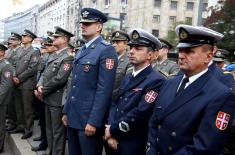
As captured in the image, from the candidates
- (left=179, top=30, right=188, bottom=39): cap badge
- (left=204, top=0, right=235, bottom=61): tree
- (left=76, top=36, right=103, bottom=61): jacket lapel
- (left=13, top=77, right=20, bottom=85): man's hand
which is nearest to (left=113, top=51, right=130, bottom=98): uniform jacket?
(left=76, top=36, right=103, bottom=61): jacket lapel

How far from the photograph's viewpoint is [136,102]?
333cm

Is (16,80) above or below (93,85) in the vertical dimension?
below

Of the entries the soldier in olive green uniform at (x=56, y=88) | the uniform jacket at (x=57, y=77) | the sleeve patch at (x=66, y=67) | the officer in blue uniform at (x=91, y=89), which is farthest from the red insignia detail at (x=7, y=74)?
the officer in blue uniform at (x=91, y=89)

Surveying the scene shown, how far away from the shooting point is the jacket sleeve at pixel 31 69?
640cm

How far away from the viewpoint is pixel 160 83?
3.31 m

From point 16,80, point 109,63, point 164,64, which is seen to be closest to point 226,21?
point 164,64

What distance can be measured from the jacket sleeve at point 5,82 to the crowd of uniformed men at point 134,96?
0.02 metres

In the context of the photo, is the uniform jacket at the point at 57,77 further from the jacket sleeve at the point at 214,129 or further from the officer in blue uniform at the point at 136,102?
the jacket sleeve at the point at 214,129

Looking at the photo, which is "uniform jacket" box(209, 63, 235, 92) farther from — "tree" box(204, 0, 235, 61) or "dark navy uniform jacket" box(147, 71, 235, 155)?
"tree" box(204, 0, 235, 61)

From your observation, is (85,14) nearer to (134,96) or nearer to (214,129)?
(134,96)

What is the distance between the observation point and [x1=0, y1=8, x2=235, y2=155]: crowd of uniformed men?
2.46 m

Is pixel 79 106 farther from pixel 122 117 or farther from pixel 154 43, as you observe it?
pixel 154 43

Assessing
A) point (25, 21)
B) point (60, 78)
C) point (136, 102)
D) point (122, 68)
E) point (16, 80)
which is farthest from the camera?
point (25, 21)

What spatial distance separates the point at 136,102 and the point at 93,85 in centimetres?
64
